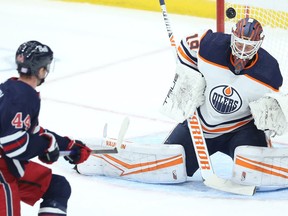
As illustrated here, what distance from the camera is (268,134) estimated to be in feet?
10.7

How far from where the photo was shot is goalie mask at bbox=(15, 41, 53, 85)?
2393 millimetres

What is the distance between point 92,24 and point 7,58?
1.15m

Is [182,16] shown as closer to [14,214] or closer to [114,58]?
[114,58]

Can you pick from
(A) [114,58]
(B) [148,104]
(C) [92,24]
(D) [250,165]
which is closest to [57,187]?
(D) [250,165]

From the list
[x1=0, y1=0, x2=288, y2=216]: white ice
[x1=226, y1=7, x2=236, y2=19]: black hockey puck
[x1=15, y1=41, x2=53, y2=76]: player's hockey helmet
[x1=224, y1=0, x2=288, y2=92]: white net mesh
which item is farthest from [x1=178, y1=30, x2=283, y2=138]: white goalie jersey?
[x1=15, y1=41, x2=53, y2=76]: player's hockey helmet

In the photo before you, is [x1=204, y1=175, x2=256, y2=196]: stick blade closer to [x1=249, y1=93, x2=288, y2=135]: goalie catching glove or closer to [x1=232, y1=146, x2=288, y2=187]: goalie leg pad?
[x1=232, y1=146, x2=288, y2=187]: goalie leg pad

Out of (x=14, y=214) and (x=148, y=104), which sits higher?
(x=14, y=214)

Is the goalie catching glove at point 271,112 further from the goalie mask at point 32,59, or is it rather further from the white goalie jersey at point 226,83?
the goalie mask at point 32,59

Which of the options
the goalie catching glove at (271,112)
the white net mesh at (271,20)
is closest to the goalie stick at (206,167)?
the goalie catching glove at (271,112)

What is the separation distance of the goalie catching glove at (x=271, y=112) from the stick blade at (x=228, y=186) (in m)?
0.24

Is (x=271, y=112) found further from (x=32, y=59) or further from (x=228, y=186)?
(x=32, y=59)

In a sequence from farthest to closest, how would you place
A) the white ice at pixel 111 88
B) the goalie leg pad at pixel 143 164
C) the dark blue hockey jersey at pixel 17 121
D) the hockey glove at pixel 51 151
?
the goalie leg pad at pixel 143 164 < the white ice at pixel 111 88 < the hockey glove at pixel 51 151 < the dark blue hockey jersey at pixel 17 121

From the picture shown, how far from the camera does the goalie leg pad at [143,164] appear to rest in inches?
128

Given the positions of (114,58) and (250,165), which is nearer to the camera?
(250,165)
